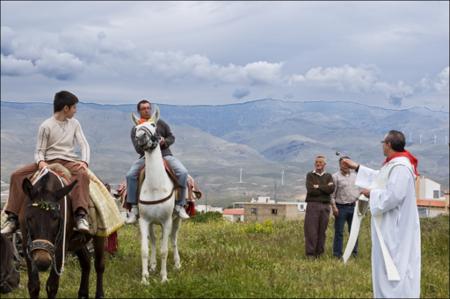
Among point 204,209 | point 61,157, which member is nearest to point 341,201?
point 61,157

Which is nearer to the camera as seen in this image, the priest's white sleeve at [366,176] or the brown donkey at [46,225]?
the brown donkey at [46,225]

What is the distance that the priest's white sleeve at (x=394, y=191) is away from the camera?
9891 millimetres

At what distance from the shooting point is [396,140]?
33.0 ft

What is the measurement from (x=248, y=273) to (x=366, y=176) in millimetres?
3049

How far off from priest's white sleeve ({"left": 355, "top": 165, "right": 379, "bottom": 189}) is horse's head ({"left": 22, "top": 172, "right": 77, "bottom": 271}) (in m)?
4.05

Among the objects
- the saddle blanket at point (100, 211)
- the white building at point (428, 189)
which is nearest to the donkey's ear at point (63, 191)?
the saddle blanket at point (100, 211)

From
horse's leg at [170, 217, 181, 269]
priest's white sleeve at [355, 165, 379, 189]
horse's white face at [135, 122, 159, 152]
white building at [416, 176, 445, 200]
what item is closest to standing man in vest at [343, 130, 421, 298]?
priest's white sleeve at [355, 165, 379, 189]

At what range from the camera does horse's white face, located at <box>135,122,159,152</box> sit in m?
12.2

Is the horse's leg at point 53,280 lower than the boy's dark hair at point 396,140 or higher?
lower

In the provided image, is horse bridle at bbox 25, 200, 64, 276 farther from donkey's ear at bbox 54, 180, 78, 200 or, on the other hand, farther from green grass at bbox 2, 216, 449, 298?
green grass at bbox 2, 216, 449, 298

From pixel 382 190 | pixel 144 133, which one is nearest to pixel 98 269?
pixel 144 133

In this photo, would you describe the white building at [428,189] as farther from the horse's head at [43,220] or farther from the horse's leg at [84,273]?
the horse's head at [43,220]

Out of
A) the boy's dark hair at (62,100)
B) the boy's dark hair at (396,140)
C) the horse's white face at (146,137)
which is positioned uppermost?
the boy's dark hair at (62,100)

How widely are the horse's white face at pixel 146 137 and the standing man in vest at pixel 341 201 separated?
21.3ft
